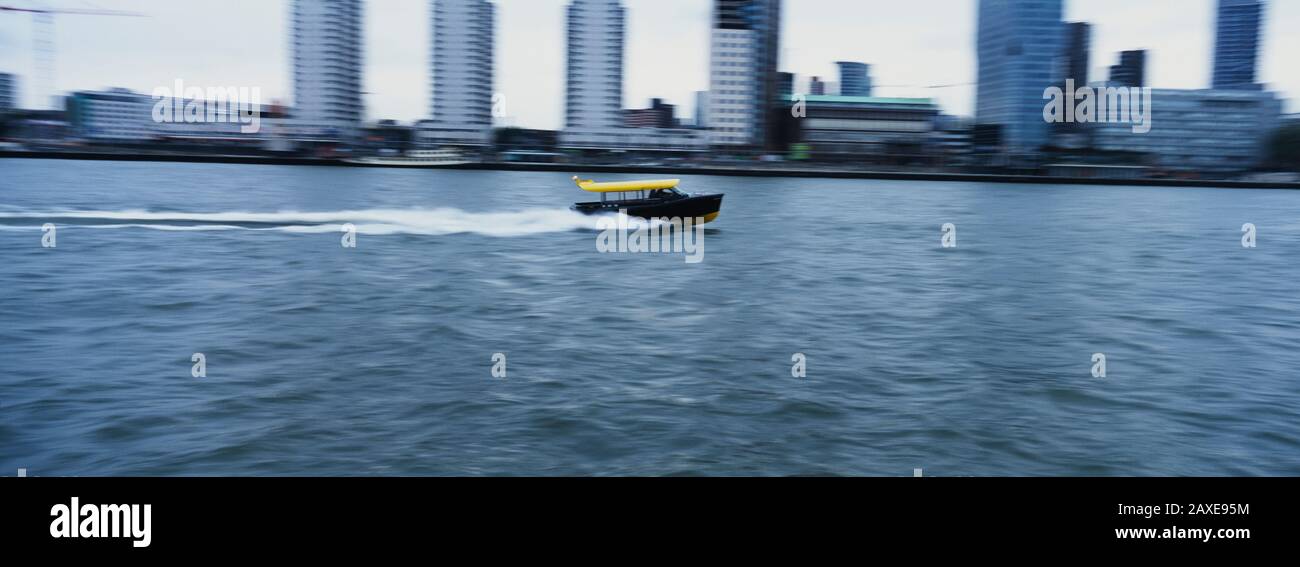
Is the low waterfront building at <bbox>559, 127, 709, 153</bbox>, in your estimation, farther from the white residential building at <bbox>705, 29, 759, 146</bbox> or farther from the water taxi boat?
the water taxi boat

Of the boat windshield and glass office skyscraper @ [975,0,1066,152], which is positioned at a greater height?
glass office skyscraper @ [975,0,1066,152]

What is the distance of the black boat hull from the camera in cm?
3158

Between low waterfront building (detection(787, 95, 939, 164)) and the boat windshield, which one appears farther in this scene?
low waterfront building (detection(787, 95, 939, 164))

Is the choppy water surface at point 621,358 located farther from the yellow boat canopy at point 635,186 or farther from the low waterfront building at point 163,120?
the low waterfront building at point 163,120

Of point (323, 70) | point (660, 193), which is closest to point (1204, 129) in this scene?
point (323, 70)

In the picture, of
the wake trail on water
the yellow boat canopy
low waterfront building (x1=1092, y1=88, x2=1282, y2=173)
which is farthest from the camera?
low waterfront building (x1=1092, y1=88, x2=1282, y2=173)

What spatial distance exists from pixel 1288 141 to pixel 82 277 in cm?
15168

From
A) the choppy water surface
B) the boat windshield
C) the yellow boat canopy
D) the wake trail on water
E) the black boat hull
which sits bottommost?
the choppy water surface

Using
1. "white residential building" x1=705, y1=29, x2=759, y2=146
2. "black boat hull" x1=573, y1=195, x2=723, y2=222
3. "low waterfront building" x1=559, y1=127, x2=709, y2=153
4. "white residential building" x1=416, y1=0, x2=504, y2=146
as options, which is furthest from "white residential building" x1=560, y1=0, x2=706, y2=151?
"black boat hull" x1=573, y1=195, x2=723, y2=222

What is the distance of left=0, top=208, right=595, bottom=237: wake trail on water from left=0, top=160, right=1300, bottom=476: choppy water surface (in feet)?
4.67

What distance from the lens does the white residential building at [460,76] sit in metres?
129
